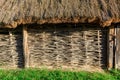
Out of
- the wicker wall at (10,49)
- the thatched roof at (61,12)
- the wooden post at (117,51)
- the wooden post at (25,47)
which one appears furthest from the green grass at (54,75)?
the thatched roof at (61,12)

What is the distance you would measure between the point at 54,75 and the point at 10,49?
187cm

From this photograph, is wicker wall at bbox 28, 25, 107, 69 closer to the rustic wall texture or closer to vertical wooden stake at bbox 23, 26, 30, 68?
the rustic wall texture

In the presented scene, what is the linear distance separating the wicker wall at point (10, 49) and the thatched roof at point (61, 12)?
2.44 ft

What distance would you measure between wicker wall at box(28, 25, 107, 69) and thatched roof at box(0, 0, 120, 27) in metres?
0.62

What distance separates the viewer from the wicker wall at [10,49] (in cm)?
954

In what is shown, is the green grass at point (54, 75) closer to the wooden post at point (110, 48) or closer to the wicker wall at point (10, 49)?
the wooden post at point (110, 48)

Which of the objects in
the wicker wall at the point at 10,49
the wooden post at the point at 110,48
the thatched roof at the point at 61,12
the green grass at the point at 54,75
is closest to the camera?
the thatched roof at the point at 61,12

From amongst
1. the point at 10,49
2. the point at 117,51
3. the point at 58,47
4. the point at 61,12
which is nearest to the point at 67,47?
the point at 58,47

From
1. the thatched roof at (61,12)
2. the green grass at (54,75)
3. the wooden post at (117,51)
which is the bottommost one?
the green grass at (54,75)

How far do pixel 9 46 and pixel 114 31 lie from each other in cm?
361

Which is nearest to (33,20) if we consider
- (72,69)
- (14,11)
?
(14,11)

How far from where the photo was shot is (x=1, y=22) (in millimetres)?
8875

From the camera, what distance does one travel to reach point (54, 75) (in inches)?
352

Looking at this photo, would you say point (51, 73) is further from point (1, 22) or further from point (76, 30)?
point (1, 22)
